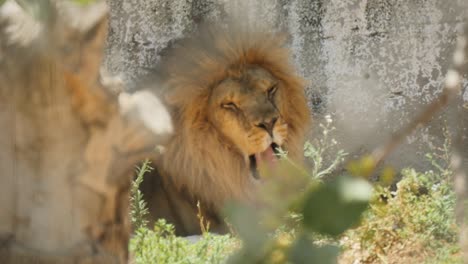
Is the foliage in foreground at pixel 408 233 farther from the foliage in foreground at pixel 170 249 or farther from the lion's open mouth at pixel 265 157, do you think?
A: the lion's open mouth at pixel 265 157

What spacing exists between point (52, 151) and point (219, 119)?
8.25 feet

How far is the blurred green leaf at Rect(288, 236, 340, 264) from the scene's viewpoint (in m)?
0.73

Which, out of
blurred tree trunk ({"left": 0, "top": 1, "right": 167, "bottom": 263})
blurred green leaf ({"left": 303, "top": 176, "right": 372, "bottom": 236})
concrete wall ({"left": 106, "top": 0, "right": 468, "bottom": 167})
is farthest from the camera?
concrete wall ({"left": 106, "top": 0, "right": 468, "bottom": 167})

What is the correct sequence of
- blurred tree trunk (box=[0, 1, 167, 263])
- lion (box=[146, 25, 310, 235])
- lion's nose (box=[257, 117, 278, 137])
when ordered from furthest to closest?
lion (box=[146, 25, 310, 235])
lion's nose (box=[257, 117, 278, 137])
blurred tree trunk (box=[0, 1, 167, 263])

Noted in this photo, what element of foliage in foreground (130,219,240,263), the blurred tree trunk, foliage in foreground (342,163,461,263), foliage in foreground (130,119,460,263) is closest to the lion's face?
foliage in foreground (130,119,460,263)

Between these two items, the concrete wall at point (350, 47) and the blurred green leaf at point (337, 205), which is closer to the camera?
the blurred green leaf at point (337, 205)

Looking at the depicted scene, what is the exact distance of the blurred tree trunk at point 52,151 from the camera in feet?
4.87

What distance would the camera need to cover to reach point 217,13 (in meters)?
4.46

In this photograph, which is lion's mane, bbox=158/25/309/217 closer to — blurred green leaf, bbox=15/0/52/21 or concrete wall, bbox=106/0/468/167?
concrete wall, bbox=106/0/468/167

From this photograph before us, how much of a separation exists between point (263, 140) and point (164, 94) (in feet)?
1.67

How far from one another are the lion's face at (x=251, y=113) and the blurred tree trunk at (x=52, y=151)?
7.59 ft

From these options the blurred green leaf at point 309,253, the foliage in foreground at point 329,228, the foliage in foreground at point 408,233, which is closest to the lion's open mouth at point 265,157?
the foliage in foreground at point 329,228

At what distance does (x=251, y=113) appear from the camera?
3838mm

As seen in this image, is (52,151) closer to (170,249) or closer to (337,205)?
(337,205)
